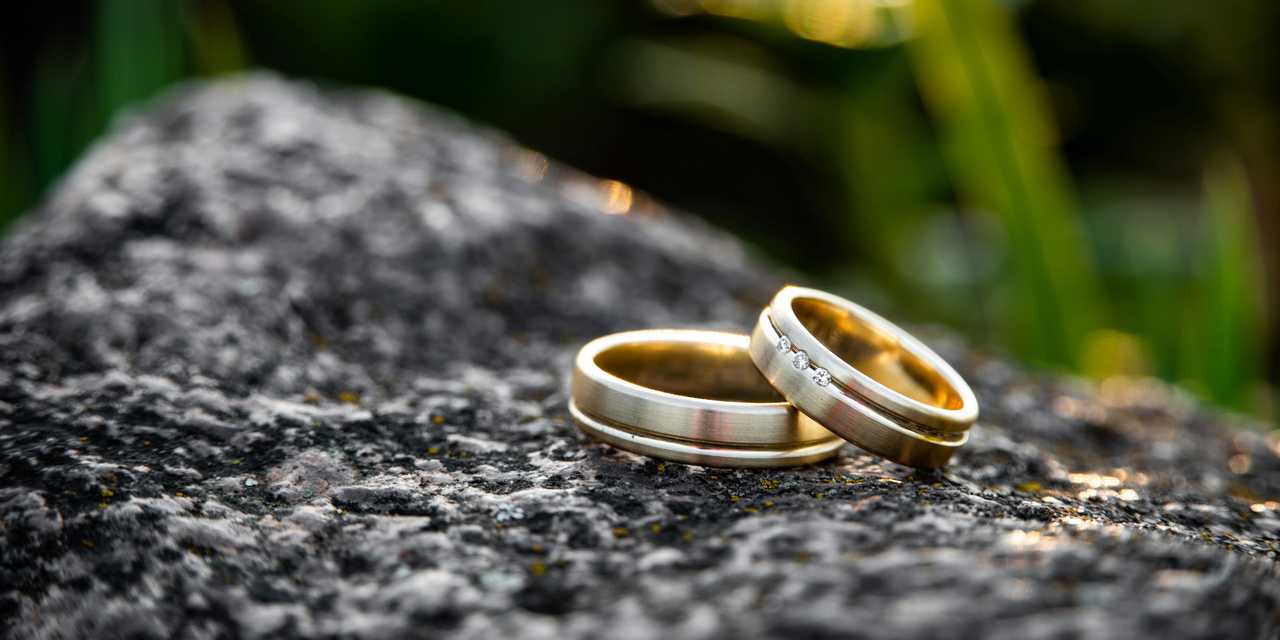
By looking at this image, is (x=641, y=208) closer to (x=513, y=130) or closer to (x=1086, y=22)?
(x=513, y=130)

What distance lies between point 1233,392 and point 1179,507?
1169 millimetres

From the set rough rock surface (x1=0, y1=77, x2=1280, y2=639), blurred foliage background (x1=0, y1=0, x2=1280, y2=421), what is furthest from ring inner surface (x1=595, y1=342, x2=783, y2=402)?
blurred foliage background (x1=0, y1=0, x2=1280, y2=421)

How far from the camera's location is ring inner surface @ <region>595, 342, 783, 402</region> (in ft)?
3.47

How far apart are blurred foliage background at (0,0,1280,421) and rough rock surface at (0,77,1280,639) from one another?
0.59m

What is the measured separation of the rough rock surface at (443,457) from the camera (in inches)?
22.8

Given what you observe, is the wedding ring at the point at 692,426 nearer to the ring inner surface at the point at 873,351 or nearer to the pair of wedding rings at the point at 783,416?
the pair of wedding rings at the point at 783,416

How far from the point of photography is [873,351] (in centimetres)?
108

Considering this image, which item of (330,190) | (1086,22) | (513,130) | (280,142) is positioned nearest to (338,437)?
(330,190)

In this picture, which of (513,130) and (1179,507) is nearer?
(1179,507)

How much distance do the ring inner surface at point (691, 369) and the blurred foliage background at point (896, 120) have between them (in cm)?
98

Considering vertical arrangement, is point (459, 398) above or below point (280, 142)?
below

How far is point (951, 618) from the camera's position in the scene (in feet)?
1.67

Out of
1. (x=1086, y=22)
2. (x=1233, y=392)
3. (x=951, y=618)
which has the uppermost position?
(x=1086, y=22)

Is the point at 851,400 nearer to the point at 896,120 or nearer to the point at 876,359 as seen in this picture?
the point at 876,359
